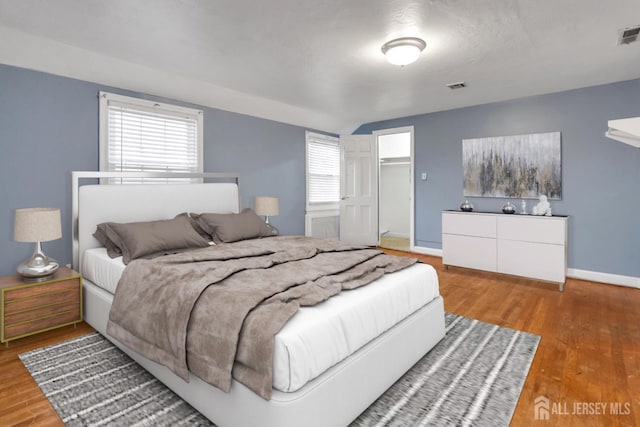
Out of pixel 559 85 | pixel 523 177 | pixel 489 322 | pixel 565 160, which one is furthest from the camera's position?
pixel 523 177

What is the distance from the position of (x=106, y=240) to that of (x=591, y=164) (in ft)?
18.0

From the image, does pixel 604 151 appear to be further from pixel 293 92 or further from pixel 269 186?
pixel 269 186

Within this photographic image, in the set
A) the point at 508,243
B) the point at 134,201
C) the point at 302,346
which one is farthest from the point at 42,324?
the point at 508,243

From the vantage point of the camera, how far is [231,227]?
352 cm

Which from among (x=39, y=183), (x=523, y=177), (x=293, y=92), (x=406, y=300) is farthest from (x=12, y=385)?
(x=523, y=177)

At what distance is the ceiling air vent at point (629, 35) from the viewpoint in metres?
2.62

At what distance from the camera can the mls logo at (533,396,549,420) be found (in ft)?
5.67

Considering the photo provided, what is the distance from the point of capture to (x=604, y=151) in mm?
4059

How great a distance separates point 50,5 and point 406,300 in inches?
122

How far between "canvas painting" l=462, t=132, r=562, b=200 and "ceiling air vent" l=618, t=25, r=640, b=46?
1670 mm

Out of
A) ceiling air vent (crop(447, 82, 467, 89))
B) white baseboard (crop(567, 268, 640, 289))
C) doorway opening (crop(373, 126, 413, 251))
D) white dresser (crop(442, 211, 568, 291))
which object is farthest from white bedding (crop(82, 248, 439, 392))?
doorway opening (crop(373, 126, 413, 251))

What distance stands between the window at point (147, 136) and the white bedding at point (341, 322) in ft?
5.16

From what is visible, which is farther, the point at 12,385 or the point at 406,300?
the point at 406,300

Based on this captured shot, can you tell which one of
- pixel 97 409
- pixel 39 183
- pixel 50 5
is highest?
pixel 50 5
